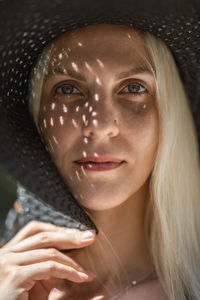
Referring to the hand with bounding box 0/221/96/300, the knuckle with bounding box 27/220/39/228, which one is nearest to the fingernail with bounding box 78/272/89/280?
the hand with bounding box 0/221/96/300

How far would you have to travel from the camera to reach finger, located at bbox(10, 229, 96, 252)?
1.66 meters

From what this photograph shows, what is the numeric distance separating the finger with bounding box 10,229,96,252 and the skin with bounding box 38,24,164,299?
0.12 meters

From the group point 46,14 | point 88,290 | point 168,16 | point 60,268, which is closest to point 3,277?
point 60,268

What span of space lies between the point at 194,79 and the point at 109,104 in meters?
0.33

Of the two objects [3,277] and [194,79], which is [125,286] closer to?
[3,277]

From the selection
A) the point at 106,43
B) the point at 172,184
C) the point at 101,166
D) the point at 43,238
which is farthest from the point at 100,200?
the point at 106,43

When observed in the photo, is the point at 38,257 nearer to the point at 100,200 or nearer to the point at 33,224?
the point at 33,224

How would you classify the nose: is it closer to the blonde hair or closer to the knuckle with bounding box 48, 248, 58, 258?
the blonde hair

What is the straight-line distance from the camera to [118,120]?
169cm

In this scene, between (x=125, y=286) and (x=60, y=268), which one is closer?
(x=60, y=268)

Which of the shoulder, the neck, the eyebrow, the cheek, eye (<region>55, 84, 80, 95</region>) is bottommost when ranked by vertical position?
the shoulder

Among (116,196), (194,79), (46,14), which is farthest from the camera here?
(194,79)

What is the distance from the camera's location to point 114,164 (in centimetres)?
172

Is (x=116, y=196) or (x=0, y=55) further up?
(x=0, y=55)
